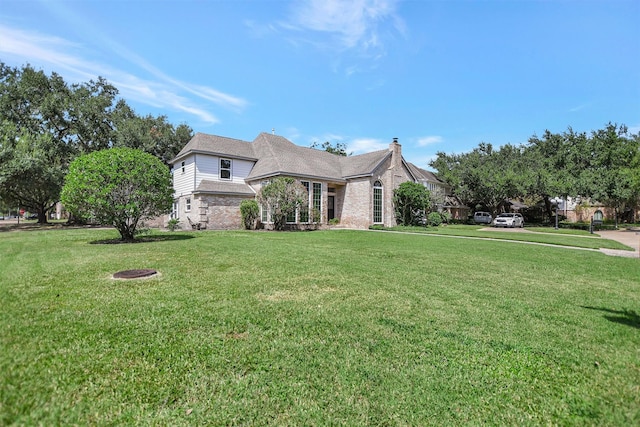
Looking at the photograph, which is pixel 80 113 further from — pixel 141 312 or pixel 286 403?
pixel 286 403

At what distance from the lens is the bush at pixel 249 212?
21.0 meters

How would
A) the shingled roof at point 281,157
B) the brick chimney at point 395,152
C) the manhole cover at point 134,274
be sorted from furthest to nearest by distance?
the brick chimney at point 395,152, the shingled roof at point 281,157, the manhole cover at point 134,274

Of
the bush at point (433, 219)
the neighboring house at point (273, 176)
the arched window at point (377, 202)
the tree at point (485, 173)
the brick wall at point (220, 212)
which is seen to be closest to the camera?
the brick wall at point (220, 212)

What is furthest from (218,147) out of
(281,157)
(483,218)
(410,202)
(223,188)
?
(483,218)

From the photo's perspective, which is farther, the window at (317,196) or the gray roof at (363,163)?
the gray roof at (363,163)

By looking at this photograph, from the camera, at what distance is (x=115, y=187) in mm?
11352

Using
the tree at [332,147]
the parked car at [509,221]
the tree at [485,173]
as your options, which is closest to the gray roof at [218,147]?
the tree at [332,147]

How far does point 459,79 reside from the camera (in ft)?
54.8

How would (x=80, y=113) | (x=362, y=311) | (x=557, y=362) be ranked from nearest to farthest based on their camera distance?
(x=557, y=362), (x=362, y=311), (x=80, y=113)

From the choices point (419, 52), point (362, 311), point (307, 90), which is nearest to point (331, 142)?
point (307, 90)

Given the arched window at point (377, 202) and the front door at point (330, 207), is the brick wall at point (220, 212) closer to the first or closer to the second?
the front door at point (330, 207)

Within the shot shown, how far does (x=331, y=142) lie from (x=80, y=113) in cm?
3244

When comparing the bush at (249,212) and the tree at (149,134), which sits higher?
the tree at (149,134)

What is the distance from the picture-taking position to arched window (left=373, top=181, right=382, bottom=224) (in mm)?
24453
